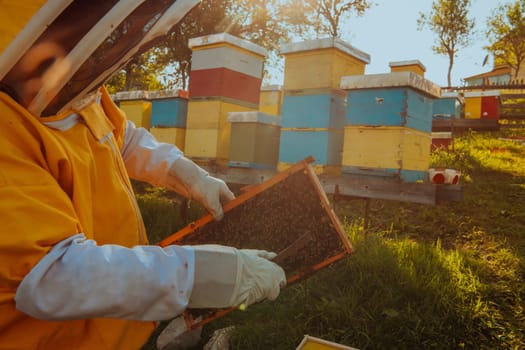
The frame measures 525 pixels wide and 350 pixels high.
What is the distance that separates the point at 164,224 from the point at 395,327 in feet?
9.28

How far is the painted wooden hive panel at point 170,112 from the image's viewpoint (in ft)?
18.8

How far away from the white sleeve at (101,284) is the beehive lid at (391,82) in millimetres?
2861

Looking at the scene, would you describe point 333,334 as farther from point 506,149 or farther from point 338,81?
point 506,149

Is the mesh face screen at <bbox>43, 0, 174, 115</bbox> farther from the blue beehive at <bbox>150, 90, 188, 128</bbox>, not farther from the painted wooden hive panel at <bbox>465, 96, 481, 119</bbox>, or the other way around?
the painted wooden hive panel at <bbox>465, 96, 481, 119</bbox>

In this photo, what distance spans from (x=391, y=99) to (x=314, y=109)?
0.84 metres

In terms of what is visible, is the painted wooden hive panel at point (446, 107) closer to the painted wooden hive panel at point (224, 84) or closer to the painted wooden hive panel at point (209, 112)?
the painted wooden hive panel at point (224, 84)

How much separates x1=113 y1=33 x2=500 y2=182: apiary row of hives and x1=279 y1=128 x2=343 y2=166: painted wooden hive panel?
0.03 ft

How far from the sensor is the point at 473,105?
38.0 feet

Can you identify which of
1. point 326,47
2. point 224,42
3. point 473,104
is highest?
point 473,104

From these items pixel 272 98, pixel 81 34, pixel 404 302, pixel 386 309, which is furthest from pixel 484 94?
pixel 81 34

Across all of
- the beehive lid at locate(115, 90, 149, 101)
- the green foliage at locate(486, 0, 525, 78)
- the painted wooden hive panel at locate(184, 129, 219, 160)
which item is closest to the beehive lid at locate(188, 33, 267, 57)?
the painted wooden hive panel at locate(184, 129, 219, 160)

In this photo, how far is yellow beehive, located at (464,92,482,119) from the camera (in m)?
11.4

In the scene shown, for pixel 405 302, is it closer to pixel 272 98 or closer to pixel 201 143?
pixel 201 143

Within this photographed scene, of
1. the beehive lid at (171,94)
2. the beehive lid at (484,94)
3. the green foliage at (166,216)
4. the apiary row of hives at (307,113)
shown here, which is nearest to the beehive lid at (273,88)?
the apiary row of hives at (307,113)
